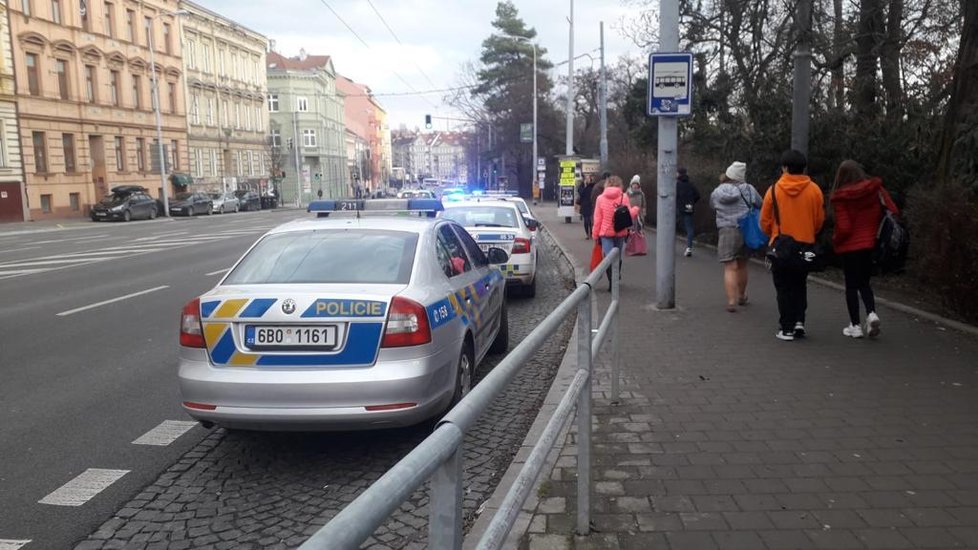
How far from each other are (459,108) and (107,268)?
48.3 meters

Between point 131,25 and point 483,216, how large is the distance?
4623cm

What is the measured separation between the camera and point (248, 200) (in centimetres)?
5788

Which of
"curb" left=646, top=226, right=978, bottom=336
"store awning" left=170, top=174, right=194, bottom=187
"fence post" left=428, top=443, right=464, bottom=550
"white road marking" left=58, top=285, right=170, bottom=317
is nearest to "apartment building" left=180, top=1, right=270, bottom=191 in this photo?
"store awning" left=170, top=174, right=194, bottom=187

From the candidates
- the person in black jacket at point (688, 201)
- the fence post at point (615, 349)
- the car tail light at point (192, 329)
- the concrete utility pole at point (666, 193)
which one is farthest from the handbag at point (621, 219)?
the car tail light at point (192, 329)

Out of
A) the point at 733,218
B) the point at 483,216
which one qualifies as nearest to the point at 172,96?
the point at 483,216

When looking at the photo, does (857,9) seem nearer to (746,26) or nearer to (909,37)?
(909,37)

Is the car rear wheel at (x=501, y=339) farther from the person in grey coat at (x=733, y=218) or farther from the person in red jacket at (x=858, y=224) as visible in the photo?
the person in red jacket at (x=858, y=224)

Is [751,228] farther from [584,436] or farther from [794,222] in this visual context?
[584,436]

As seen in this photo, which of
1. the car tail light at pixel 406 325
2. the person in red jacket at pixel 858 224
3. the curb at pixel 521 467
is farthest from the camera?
the person in red jacket at pixel 858 224

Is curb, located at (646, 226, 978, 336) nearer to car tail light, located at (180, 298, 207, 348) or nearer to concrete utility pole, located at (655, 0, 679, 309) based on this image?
concrete utility pole, located at (655, 0, 679, 309)

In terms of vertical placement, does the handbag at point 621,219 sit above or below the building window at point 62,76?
below

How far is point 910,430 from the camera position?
4840 mm

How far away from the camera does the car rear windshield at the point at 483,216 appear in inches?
477

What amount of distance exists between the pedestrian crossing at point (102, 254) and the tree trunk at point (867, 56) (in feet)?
53.6
